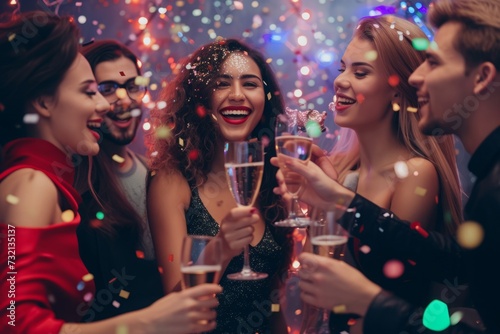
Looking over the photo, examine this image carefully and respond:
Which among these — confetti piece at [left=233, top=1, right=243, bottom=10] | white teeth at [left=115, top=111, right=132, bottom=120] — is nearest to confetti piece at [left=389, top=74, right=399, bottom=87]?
white teeth at [left=115, top=111, right=132, bottom=120]

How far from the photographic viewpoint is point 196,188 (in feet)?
8.68

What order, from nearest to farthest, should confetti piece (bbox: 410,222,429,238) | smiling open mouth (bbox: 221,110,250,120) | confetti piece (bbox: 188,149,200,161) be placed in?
confetti piece (bbox: 410,222,429,238) < smiling open mouth (bbox: 221,110,250,120) < confetti piece (bbox: 188,149,200,161)

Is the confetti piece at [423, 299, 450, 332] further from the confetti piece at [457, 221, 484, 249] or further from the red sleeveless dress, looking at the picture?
the red sleeveless dress

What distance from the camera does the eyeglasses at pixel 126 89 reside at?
304 cm

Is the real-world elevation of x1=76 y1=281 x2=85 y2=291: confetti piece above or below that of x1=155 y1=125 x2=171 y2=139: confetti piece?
below

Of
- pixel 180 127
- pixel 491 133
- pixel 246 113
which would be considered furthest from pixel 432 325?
pixel 180 127

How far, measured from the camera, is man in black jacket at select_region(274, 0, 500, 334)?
1669 millimetres

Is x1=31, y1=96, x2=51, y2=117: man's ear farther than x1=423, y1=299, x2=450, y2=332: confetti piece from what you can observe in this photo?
Yes

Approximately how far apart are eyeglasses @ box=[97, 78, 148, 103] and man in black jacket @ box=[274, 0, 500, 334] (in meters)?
1.12

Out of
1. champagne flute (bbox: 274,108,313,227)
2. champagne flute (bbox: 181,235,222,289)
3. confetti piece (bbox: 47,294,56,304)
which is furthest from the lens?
champagne flute (bbox: 274,108,313,227)

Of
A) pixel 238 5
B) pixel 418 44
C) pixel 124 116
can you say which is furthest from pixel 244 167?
pixel 238 5

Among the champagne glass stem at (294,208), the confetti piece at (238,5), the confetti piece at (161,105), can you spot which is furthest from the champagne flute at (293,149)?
the confetti piece at (238,5)

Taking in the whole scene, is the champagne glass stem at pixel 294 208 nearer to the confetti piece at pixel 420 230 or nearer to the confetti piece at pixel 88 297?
the confetti piece at pixel 420 230

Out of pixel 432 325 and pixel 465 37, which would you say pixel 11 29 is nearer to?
pixel 465 37
